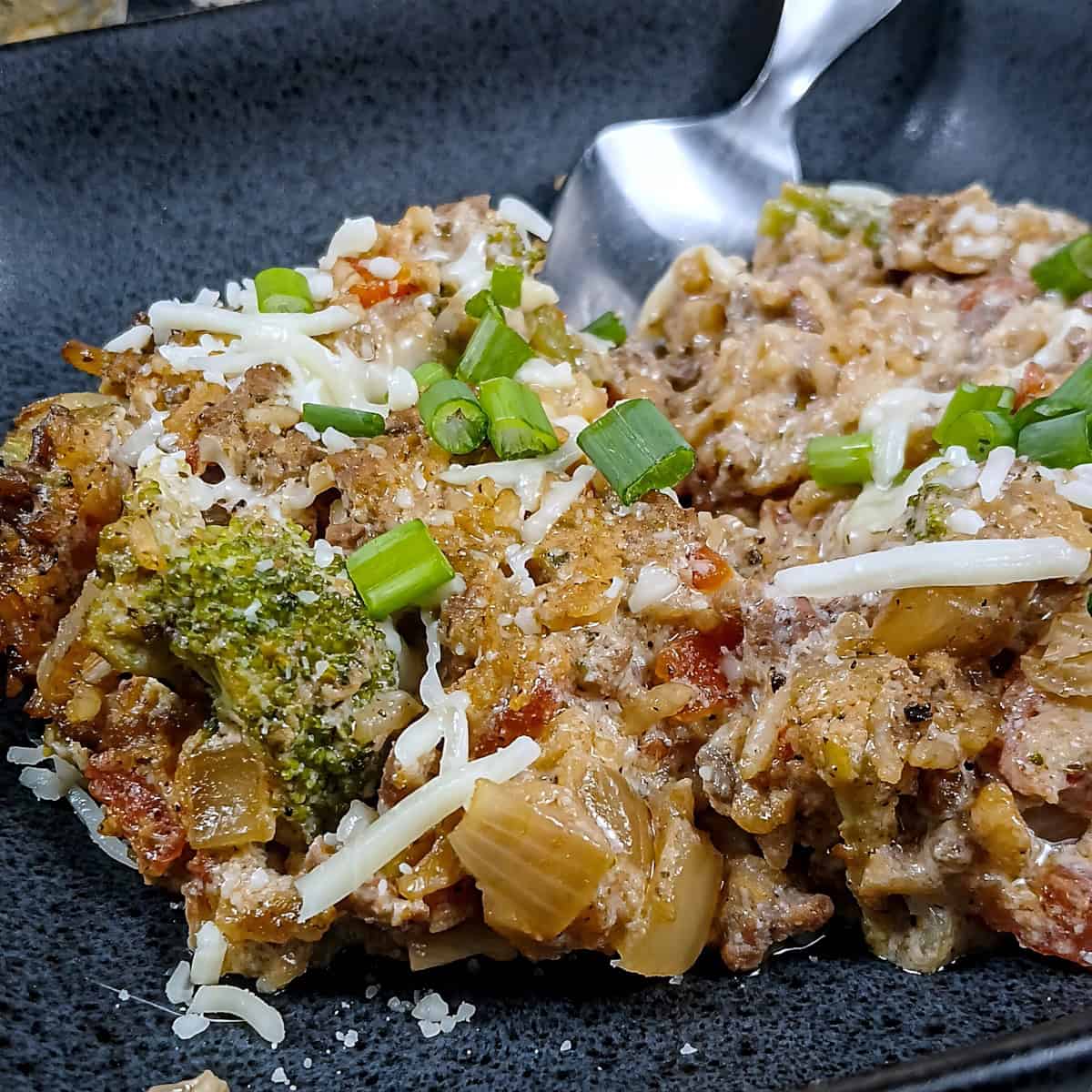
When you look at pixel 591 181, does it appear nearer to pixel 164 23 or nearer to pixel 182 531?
pixel 164 23

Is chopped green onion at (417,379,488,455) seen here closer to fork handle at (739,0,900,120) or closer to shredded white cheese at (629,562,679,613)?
shredded white cheese at (629,562,679,613)

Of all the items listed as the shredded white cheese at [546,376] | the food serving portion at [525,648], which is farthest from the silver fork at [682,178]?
the food serving portion at [525,648]

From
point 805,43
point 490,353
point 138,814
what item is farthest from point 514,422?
point 805,43

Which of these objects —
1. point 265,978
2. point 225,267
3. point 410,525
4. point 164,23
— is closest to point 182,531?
point 410,525

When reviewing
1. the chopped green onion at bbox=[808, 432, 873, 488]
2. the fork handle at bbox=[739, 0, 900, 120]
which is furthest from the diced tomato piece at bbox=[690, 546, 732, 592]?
the fork handle at bbox=[739, 0, 900, 120]

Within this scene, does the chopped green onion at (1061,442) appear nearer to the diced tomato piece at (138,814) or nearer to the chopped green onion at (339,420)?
the chopped green onion at (339,420)

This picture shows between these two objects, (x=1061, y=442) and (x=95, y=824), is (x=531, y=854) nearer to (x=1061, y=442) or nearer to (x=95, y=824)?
(x=95, y=824)
